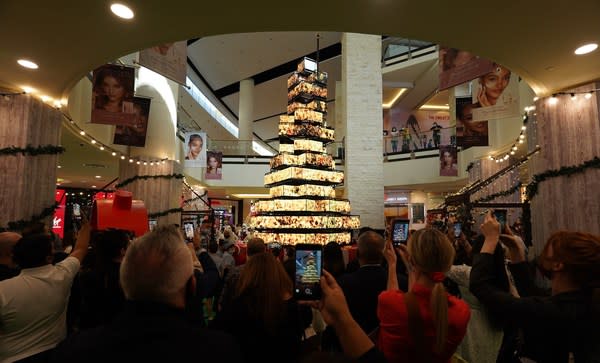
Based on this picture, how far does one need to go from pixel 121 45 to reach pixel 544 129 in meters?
6.60

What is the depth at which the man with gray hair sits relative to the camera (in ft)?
3.69

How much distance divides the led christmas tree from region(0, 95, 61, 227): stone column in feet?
19.5

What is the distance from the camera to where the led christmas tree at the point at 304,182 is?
448 inches

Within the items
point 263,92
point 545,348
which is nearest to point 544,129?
point 545,348

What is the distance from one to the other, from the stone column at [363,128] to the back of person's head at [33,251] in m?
12.7

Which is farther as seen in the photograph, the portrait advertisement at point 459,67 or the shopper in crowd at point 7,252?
the portrait advertisement at point 459,67

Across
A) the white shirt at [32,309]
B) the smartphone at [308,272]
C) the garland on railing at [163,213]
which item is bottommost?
the white shirt at [32,309]

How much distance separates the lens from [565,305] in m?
1.59

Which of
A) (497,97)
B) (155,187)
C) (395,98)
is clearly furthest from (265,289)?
(395,98)

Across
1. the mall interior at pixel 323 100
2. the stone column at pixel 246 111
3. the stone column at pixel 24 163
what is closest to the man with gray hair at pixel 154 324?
the mall interior at pixel 323 100

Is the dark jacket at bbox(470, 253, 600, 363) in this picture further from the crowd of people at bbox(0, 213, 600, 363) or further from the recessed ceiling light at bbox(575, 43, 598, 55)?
the recessed ceiling light at bbox(575, 43, 598, 55)

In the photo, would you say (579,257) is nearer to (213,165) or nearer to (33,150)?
(33,150)

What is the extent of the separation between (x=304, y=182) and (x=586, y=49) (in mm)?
7606

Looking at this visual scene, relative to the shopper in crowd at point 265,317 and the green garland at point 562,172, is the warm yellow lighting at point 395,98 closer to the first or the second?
the green garland at point 562,172
